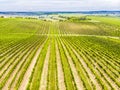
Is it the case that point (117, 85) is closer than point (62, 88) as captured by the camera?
No

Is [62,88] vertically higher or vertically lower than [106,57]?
higher

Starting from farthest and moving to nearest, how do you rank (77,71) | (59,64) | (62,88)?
(59,64) → (77,71) → (62,88)

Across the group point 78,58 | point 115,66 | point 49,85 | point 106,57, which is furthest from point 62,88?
point 106,57

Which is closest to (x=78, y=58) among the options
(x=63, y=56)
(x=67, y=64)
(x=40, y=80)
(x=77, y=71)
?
(x=63, y=56)

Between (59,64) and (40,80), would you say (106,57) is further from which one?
(40,80)

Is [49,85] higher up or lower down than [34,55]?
higher up

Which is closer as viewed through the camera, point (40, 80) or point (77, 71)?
point (40, 80)

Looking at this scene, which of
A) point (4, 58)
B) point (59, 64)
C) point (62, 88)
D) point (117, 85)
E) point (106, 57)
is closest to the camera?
point (62, 88)

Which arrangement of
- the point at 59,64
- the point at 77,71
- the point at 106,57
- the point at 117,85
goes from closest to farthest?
the point at 117,85
the point at 77,71
the point at 59,64
the point at 106,57

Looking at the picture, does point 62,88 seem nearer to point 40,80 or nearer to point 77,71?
point 40,80
